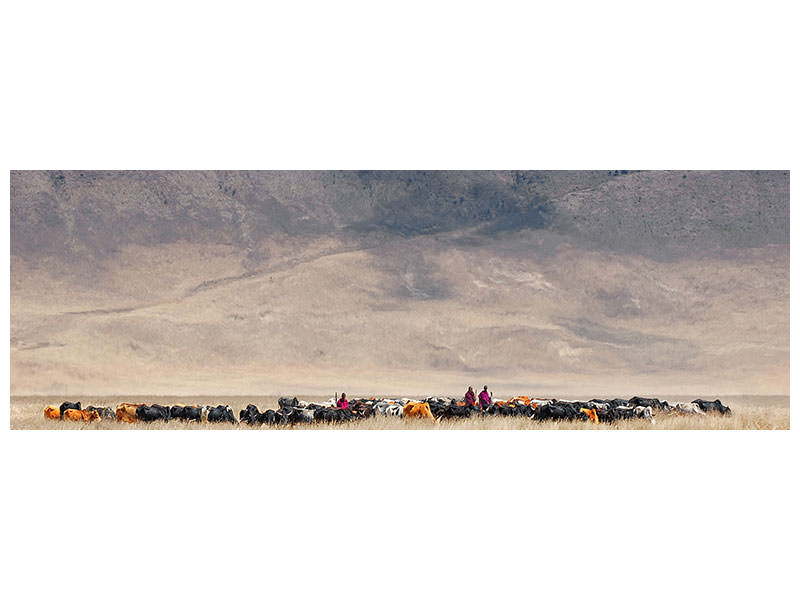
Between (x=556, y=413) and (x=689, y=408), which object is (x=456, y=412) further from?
(x=689, y=408)

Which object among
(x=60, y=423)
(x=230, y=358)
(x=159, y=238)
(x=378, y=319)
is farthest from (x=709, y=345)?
(x=60, y=423)

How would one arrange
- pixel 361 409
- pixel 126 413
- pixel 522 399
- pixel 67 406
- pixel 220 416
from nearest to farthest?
pixel 220 416, pixel 126 413, pixel 361 409, pixel 67 406, pixel 522 399

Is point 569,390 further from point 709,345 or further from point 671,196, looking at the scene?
point 671,196

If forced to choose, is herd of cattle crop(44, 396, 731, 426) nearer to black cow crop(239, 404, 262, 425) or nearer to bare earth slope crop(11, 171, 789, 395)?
black cow crop(239, 404, 262, 425)

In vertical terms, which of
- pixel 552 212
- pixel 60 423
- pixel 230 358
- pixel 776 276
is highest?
pixel 552 212

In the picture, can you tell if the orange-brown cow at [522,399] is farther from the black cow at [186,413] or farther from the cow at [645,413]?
the black cow at [186,413]

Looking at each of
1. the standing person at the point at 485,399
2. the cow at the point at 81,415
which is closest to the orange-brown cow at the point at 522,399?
the standing person at the point at 485,399

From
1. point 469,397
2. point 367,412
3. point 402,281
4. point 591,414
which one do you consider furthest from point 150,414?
point 591,414
